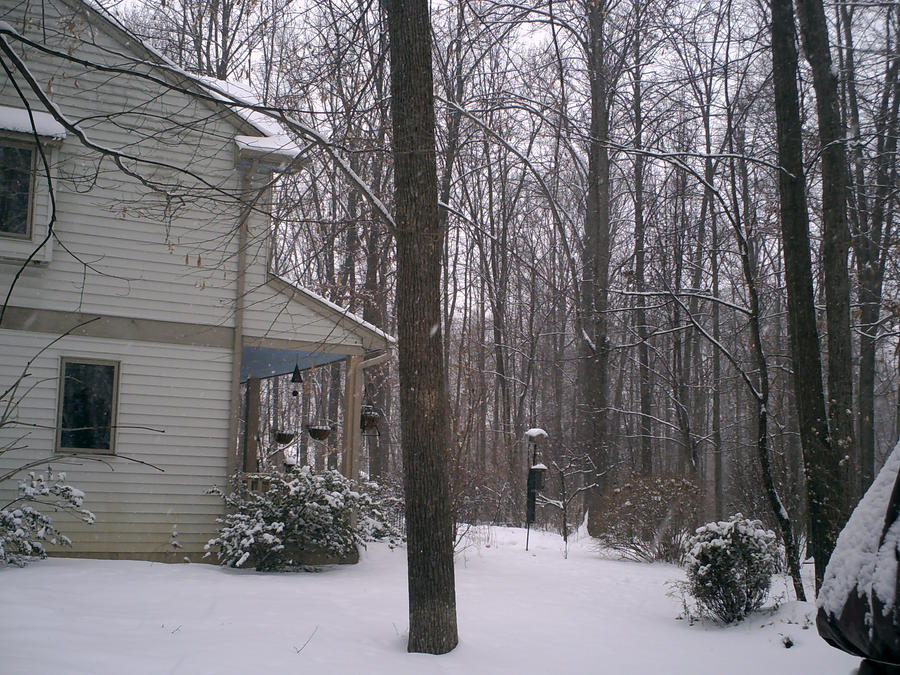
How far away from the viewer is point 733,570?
23.7 feet

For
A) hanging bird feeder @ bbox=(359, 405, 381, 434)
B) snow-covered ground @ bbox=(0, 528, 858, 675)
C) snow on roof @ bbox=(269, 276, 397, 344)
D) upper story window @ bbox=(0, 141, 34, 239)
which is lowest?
snow-covered ground @ bbox=(0, 528, 858, 675)

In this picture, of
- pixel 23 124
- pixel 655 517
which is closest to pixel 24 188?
pixel 23 124

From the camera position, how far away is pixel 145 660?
501cm

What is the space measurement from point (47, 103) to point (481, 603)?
630 cm

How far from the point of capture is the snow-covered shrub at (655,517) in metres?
11.5

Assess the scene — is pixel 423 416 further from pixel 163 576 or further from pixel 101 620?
pixel 163 576

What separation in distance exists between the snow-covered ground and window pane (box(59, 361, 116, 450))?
1.56 meters

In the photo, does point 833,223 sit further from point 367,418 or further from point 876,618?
point 876,618

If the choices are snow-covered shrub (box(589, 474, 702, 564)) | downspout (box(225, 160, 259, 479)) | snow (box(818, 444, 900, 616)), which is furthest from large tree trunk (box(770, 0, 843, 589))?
downspout (box(225, 160, 259, 479))

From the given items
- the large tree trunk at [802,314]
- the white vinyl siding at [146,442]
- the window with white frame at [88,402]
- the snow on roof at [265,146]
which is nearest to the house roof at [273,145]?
the snow on roof at [265,146]

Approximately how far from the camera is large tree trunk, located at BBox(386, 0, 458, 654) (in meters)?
5.75

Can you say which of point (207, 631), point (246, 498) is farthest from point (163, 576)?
point (207, 631)

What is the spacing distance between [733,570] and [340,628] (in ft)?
12.5

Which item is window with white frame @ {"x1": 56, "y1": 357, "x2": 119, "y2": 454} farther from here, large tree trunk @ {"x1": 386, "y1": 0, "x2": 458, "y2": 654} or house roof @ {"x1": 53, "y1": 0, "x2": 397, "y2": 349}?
→ large tree trunk @ {"x1": 386, "y1": 0, "x2": 458, "y2": 654}
